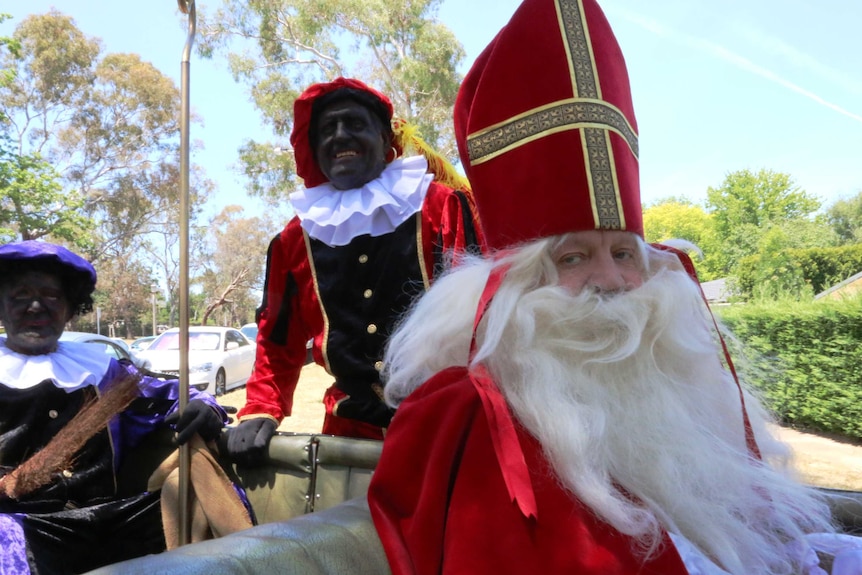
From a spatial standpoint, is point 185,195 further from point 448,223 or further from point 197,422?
point 448,223

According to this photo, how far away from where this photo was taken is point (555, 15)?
1.32 meters

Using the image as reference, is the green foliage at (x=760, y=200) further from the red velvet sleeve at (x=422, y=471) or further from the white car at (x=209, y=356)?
the red velvet sleeve at (x=422, y=471)

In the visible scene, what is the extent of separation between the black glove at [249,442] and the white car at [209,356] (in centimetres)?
757

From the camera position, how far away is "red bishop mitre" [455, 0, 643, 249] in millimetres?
1248

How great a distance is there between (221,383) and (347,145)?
9.12 metres

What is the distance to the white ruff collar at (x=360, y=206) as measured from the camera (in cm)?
212

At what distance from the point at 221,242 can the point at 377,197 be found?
3105cm

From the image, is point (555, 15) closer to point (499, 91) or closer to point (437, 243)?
point (499, 91)

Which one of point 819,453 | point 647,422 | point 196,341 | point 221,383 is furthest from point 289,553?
point 196,341

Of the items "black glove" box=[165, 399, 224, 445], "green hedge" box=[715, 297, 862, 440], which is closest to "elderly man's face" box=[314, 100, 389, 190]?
"black glove" box=[165, 399, 224, 445]

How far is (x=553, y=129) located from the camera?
→ 4.13 ft

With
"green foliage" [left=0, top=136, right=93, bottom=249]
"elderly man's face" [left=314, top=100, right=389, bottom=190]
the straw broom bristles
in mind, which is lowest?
the straw broom bristles

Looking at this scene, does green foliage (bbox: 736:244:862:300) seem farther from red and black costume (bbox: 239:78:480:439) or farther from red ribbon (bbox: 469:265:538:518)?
red ribbon (bbox: 469:265:538:518)

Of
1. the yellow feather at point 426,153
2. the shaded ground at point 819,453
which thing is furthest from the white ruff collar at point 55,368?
the shaded ground at point 819,453
